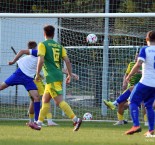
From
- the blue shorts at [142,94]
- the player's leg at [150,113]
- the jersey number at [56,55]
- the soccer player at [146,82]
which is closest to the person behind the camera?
the soccer player at [146,82]

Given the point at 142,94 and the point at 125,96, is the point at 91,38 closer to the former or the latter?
the point at 125,96

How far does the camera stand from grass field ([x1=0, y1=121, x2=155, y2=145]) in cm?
1141

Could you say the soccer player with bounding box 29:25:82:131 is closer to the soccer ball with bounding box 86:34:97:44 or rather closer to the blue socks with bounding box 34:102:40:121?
the blue socks with bounding box 34:102:40:121

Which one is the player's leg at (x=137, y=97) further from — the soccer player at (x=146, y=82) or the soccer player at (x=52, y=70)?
the soccer player at (x=52, y=70)

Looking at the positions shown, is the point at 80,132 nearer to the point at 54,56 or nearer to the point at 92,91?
the point at 54,56

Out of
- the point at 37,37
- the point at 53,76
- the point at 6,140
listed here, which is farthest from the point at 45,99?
the point at 37,37

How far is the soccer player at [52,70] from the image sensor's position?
13.5 meters

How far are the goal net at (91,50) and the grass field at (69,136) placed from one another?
3.05 m

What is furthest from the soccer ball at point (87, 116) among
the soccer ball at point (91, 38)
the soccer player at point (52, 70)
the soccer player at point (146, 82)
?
the soccer player at point (146, 82)

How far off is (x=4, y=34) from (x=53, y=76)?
5.97 metres

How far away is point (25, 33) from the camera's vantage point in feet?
64.3

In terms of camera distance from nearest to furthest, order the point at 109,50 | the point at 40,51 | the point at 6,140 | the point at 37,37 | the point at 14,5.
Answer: the point at 6,140 → the point at 40,51 → the point at 109,50 → the point at 37,37 → the point at 14,5

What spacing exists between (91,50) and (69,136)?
6.57 meters

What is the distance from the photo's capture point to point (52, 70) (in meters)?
13.7
